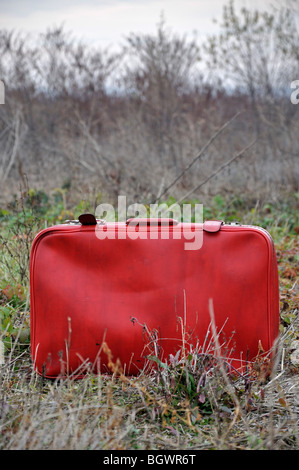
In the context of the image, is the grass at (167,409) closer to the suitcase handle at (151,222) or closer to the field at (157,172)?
the field at (157,172)

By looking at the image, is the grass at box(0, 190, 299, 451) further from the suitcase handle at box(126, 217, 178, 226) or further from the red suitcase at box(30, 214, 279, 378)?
the suitcase handle at box(126, 217, 178, 226)

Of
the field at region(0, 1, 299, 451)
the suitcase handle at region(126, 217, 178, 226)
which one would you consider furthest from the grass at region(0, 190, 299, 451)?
the suitcase handle at region(126, 217, 178, 226)

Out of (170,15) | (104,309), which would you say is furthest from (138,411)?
(170,15)

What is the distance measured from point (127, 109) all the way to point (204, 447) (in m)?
7.62

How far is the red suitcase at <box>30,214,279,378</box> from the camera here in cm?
195

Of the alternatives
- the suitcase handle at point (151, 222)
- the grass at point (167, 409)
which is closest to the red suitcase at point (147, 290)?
the suitcase handle at point (151, 222)

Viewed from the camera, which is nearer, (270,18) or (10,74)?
(270,18)

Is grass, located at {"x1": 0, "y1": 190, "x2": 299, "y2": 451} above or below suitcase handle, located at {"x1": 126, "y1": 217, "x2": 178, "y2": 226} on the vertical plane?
below

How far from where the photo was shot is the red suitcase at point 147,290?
1.95m

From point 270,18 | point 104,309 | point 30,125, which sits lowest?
point 104,309

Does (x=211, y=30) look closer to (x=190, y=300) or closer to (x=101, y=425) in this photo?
(x=190, y=300)

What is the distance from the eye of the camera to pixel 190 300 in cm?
200
